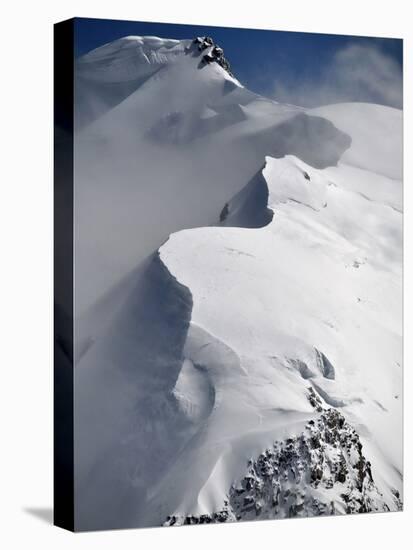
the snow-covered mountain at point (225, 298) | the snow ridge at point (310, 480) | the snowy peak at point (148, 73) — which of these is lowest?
the snow ridge at point (310, 480)

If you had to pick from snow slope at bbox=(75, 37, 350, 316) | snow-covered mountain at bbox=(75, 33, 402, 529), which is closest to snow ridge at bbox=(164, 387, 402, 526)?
snow-covered mountain at bbox=(75, 33, 402, 529)

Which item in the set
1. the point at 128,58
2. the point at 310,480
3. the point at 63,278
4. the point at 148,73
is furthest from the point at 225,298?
the point at 128,58

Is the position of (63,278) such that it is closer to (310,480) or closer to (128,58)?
(128,58)

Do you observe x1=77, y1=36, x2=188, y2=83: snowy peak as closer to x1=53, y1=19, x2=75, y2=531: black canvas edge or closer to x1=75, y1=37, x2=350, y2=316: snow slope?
x1=75, y1=37, x2=350, y2=316: snow slope

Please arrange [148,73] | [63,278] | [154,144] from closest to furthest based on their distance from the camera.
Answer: [63,278], [154,144], [148,73]

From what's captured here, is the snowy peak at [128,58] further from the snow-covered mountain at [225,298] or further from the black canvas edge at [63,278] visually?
the black canvas edge at [63,278]

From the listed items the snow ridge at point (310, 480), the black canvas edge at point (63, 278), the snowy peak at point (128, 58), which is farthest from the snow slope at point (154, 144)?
the snow ridge at point (310, 480)
